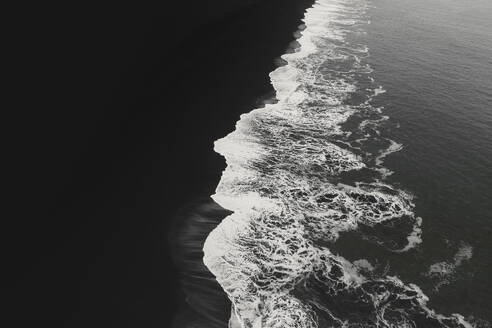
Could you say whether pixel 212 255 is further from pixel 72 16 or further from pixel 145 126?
pixel 72 16

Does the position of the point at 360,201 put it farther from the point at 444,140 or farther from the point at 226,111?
the point at 226,111

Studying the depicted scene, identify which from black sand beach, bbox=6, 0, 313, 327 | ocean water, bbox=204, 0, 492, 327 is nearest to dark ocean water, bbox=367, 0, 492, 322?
ocean water, bbox=204, 0, 492, 327

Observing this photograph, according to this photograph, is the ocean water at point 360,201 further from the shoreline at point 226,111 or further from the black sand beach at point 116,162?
the black sand beach at point 116,162

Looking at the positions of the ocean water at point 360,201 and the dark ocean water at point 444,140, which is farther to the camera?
the dark ocean water at point 444,140

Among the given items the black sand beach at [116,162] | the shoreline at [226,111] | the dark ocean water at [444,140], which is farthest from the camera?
the dark ocean water at [444,140]

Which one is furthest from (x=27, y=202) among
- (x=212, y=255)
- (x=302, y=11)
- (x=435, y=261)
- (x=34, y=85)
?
(x=302, y=11)

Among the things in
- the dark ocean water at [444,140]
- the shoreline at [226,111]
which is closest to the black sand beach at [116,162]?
the shoreline at [226,111]

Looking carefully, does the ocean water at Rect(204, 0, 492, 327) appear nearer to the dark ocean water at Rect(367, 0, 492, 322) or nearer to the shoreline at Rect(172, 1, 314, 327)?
the dark ocean water at Rect(367, 0, 492, 322)

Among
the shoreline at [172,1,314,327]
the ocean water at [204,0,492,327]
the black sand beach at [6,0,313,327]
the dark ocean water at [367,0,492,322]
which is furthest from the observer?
the dark ocean water at [367,0,492,322]
